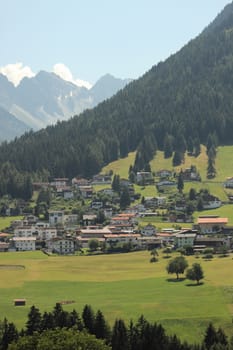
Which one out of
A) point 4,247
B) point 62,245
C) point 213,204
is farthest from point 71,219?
point 213,204

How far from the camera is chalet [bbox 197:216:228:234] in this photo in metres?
150

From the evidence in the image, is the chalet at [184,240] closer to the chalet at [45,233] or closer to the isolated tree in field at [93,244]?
the isolated tree in field at [93,244]

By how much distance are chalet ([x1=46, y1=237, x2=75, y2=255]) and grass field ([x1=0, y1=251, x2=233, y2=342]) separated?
39.8ft

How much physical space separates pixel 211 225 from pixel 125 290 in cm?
6251

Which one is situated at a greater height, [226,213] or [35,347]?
[226,213]

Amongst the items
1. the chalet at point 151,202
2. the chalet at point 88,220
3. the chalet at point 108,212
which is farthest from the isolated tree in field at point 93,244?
the chalet at point 151,202

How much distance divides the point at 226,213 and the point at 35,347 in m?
126

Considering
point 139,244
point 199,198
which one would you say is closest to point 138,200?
point 199,198

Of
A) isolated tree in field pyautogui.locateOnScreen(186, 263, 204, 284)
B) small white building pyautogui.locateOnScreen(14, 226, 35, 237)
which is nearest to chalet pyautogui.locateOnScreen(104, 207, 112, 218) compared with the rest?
small white building pyautogui.locateOnScreen(14, 226, 35, 237)

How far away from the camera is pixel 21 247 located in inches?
5674

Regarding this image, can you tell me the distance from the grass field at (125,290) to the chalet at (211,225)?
2886 cm

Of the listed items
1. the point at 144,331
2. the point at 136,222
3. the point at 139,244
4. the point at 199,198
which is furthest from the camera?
the point at 199,198

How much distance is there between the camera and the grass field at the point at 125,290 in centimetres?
7744

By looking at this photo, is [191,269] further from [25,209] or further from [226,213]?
[25,209]
